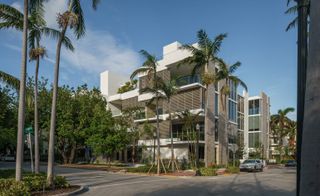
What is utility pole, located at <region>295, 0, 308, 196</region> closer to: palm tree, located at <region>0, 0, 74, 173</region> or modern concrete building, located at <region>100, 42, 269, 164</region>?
palm tree, located at <region>0, 0, 74, 173</region>

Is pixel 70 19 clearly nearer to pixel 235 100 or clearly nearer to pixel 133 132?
pixel 133 132

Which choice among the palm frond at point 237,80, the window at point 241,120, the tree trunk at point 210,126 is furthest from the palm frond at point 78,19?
the window at point 241,120

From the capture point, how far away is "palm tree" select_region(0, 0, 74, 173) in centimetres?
1758

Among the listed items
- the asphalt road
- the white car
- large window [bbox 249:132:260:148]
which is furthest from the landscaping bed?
large window [bbox 249:132:260:148]

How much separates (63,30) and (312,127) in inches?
621

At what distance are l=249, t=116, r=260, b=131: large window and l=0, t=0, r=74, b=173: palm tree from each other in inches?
2086

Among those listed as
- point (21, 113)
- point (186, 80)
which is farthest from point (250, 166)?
point (21, 113)

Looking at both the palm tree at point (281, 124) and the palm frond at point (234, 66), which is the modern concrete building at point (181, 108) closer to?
the palm frond at point (234, 66)

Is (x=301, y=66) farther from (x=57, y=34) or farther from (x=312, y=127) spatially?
(x=57, y=34)

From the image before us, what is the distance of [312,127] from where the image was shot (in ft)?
10.8

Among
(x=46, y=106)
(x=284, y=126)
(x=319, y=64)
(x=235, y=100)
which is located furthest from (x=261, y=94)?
(x=319, y=64)

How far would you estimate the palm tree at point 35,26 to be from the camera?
57.7 feet

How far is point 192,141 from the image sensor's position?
40.7 m

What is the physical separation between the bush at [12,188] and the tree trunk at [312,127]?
38.7ft
